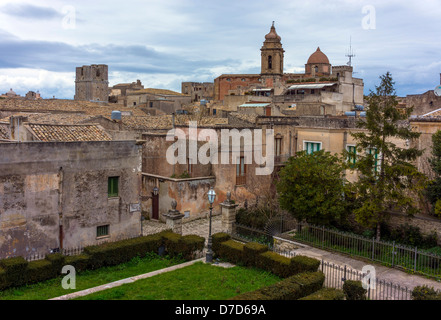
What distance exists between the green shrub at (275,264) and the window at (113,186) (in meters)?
7.41

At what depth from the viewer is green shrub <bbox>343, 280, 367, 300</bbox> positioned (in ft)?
40.0

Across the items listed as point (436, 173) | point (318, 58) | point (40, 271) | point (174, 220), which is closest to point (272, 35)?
point (318, 58)

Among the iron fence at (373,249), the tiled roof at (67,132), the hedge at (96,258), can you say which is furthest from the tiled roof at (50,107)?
the iron fence at (373,249)

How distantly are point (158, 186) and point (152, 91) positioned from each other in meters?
48.9

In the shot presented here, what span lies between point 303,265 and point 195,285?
3788mm

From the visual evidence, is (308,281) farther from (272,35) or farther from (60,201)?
(272,35)

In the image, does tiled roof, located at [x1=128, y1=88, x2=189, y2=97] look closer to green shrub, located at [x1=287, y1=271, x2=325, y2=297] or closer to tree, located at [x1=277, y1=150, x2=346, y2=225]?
tree, located at [x1=277, y1=150, x2=346, y2=225]

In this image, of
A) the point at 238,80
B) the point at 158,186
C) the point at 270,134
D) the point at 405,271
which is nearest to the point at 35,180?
the point at 158,186

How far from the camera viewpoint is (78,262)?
15477 millimetres

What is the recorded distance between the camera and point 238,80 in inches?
3007

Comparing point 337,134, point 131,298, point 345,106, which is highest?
point 345,106

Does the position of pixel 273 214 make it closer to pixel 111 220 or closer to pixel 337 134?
pixel 337 134

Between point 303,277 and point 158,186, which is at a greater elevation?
point 158,186

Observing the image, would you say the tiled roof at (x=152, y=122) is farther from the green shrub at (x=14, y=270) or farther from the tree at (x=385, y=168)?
the green shrub at (x=14, y=270)
